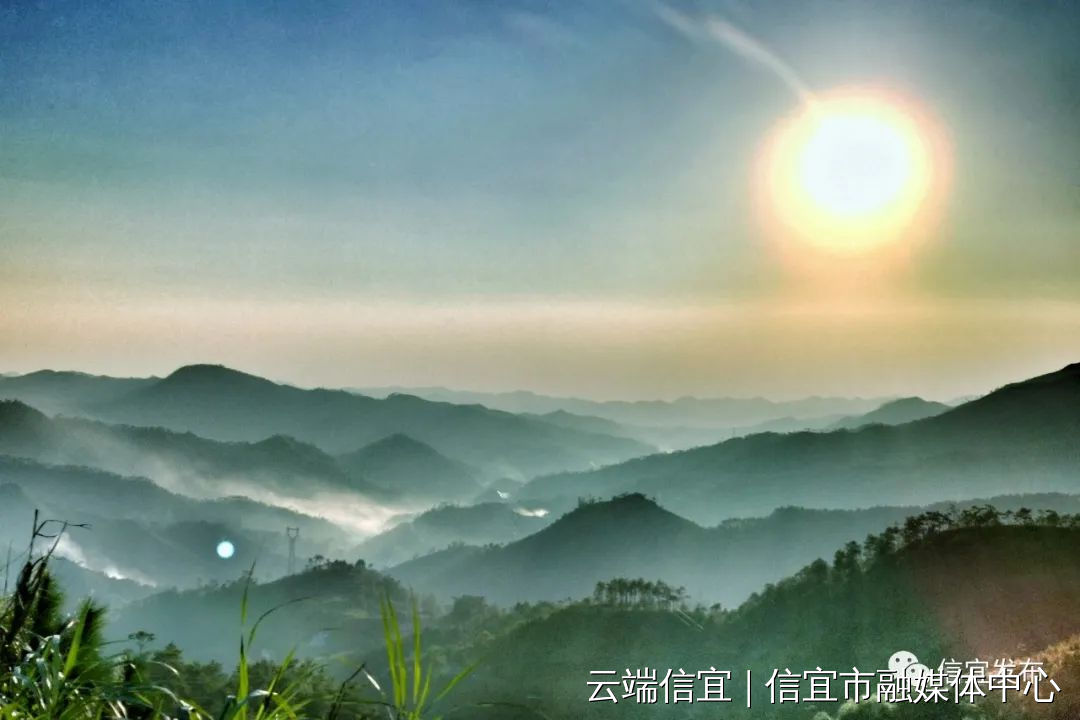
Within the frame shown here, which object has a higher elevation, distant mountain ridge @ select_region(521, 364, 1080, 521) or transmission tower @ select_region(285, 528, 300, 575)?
distant mountain ridge @ select_region(521, 364, 1080, 521)

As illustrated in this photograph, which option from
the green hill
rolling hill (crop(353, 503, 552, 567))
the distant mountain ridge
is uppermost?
the distant mountain ridge

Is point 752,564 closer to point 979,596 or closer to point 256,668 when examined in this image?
point 979,596

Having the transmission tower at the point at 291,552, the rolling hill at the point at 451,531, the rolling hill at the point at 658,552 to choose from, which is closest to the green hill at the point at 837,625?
the rolling hill at the point at 658,552

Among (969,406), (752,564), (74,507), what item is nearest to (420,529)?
(74,507)

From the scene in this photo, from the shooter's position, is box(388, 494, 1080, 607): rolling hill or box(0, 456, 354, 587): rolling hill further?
box(0, 456, 354, 587): rolling hill

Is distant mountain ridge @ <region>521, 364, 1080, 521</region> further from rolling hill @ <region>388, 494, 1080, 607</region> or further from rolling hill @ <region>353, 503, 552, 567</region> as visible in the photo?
rolling hill @ <region>353, 503, 552, 567</region>

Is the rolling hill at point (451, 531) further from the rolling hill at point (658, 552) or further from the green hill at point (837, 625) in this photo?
the green hill at point (837, 625)

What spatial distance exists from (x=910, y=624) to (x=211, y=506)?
16667cm

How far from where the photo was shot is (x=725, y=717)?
48.5 m

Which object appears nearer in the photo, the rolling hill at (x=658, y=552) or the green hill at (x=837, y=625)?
the green hill at (x=837, y=625)

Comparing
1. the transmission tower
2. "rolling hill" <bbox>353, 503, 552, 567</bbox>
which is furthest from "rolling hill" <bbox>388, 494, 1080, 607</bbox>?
"rolling hill" <bbox>353, 503, 552, 567</bbox>

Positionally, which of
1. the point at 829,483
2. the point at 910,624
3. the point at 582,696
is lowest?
the point at 582,696

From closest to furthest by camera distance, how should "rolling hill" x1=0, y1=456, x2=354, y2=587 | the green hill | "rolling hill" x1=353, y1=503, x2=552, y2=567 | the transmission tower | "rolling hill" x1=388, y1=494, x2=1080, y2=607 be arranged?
the green hill → "rolling hill" x1=388, y1=494, x2=1080, y2=607 → the transmission tower → "rolling hill" x1=0, y1=456, x2=354, y2=587 → "rolling hill" x1=353, y1=503, x2=552, y2=567

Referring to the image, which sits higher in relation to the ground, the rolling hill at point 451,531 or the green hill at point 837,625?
the rolling hill at point 451,531
